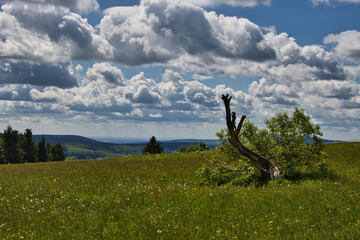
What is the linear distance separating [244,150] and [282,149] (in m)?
2.48

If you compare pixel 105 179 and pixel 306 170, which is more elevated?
pixel 306 170

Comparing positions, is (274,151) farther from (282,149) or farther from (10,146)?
(10,146)

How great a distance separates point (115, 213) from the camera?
9.78 meters

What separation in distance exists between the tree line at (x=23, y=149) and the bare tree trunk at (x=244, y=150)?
3166 inches

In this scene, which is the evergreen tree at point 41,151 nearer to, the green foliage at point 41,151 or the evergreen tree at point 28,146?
the green foliage at point 41,151

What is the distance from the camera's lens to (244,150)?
14.0m

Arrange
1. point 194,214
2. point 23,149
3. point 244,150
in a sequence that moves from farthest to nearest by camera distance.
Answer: point 23,149
point 244,150
point 194,214

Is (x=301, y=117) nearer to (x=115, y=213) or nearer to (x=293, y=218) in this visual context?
(x=293, y=218)

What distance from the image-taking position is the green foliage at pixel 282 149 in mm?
14555

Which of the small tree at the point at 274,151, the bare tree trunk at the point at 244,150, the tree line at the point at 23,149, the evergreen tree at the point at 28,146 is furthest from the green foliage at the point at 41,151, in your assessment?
the bare tree trunk at the point at 244,150

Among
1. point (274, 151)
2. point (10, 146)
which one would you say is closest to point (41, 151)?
point (10, 146)

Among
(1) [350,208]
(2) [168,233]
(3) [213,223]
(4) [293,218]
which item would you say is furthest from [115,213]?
(1) [350,208]

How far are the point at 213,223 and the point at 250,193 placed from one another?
2.99 meters

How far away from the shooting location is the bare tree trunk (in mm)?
13230
